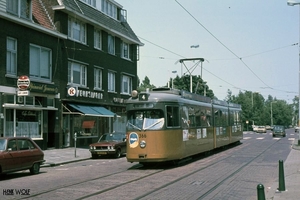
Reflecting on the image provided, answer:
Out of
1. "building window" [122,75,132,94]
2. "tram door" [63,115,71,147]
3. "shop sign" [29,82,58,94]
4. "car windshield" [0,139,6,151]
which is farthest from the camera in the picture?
"building window" [122,75,132,94]

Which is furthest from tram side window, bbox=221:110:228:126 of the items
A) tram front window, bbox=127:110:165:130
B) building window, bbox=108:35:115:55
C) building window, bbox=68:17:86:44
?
building window, bbox=108:35:115:55

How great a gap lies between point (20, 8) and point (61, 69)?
5.13m

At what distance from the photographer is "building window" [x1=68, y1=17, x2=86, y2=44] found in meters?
28.5

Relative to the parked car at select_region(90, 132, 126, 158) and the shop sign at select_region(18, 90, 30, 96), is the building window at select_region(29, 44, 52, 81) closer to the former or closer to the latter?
the shop sign at select_region(18, 90, 30, 96)

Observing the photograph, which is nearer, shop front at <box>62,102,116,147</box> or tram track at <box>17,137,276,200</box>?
tram track at <box>17,137,276,200</box>

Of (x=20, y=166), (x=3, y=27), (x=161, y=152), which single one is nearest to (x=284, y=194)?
(x=161, y=152)

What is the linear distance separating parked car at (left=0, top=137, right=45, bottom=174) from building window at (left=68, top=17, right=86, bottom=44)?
15.0 meters

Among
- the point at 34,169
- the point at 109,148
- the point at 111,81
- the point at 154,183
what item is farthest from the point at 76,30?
the point at 154,183

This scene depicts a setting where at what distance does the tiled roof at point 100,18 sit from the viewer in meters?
28.7

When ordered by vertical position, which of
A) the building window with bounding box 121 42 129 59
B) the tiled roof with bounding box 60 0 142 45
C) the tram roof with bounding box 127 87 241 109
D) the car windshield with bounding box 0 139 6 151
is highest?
the tiled roof with bounding box 60 0 142 45

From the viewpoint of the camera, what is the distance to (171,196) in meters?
9.78

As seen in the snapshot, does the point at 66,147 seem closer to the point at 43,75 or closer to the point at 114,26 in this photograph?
the point at 43,75

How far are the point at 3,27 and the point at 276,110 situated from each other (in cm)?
11474

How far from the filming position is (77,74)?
29.2 m
